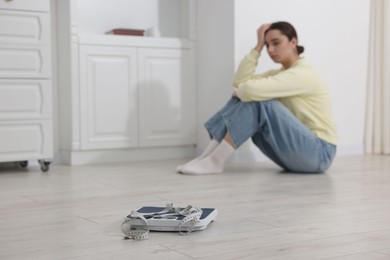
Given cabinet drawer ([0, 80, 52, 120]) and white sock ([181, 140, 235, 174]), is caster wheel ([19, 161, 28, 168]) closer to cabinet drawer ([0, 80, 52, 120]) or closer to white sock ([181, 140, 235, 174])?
cabinet drawer ([0, 80, 52, 120])

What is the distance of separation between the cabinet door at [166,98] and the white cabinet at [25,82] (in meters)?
0.80

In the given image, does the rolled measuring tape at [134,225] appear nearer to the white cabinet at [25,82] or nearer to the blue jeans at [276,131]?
the blue jeans at [276,131]

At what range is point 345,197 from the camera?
2.28 metres

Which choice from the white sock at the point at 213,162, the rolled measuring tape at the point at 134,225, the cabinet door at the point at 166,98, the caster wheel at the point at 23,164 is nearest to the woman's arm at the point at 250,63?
the white sock at the point at 213,162

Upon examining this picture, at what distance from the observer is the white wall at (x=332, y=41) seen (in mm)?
3799

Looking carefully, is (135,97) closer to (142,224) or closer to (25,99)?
(25,99)

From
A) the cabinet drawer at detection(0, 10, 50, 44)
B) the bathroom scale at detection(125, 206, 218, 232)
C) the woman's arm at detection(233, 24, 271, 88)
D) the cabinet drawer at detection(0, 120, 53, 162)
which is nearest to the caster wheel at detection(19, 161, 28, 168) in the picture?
the cabinet drawer at detection(0, 120, 53, 162)

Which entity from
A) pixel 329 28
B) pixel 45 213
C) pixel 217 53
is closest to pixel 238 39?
pixel 217 53

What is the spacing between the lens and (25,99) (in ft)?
10.4

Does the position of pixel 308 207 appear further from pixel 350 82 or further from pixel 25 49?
pixel 350 82

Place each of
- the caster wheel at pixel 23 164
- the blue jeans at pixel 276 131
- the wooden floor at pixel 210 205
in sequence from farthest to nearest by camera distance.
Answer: the caster wheel at pixel 23 164 → the blue jeans at pixel 276 131 → the wooden floor at pixel 210 205

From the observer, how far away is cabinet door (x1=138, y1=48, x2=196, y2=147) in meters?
3.89

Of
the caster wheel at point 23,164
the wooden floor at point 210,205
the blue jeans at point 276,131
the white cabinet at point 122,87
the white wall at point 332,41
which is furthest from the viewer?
the white wall at point 332,41

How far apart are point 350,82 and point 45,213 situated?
2.84m
